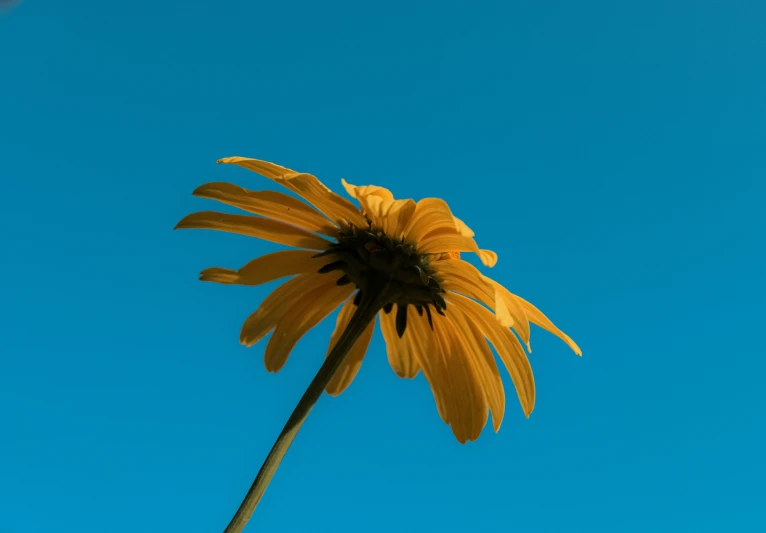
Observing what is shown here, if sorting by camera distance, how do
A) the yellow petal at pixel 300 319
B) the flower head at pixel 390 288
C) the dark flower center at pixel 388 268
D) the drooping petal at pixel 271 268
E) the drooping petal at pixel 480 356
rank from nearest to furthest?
1. the flower head at pixel 390 288
2. the dark flower center at pixel 388 268
3. the drooping petal at pixel 271 268
4. the drooping petal at pixel 480 356
5. the yellow petal at pixel 300 319

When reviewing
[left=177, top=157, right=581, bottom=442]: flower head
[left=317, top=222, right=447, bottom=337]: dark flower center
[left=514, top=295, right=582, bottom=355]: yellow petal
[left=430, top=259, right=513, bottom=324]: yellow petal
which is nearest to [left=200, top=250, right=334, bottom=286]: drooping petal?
[left=177, top=157, right=581, bottom=442]: flower head

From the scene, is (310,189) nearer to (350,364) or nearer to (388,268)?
(388,268)

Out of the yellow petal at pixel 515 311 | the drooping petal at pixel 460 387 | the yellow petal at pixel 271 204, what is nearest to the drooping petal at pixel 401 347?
the drooping petal at pixel 460 387

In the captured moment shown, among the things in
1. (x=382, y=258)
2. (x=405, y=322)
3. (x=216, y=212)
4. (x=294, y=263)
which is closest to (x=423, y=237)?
(x=382, y=258)

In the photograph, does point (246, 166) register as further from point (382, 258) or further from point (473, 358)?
point (473, 358)

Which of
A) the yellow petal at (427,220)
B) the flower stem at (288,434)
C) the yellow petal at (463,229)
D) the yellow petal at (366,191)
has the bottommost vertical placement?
the flower stem at (288,434)

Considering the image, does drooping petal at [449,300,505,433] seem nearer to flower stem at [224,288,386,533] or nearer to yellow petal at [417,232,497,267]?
yellow petal at [417,232,497,267]

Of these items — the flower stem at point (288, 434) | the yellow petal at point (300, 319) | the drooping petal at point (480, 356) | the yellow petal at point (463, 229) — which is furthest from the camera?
the yellow petal at point (300, 319)

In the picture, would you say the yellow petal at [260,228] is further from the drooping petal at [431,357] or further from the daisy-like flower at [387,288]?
the drooping petal at [431,357]
